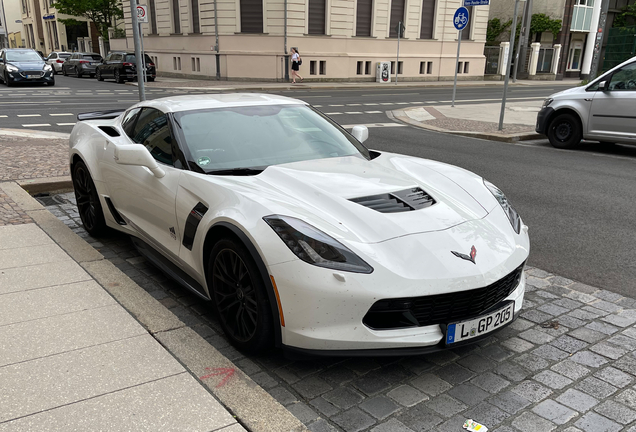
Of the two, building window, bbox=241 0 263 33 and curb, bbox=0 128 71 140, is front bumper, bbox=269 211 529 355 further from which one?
building window, bbox=241 0 263 33

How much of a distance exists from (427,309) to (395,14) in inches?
1339

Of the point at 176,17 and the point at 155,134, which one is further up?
the point at 176,17

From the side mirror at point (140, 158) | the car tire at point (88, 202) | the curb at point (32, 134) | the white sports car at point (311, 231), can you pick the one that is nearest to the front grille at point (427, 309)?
the white sports car at point (311, 231)

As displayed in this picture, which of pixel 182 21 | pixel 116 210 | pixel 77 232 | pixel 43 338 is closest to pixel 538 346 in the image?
pixel 43 338

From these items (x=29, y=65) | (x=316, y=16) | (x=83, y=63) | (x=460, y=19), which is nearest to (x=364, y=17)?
(x=316, y=16)

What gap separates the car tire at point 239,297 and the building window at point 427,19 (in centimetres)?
3488

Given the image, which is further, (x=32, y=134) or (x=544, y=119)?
(x=32, y=134)

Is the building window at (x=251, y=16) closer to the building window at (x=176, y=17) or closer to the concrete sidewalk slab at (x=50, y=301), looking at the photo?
the building window at (x=176, y=17)

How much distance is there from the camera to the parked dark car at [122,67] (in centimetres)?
2897

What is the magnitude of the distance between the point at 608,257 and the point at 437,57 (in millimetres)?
33390

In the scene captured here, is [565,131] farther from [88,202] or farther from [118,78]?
[118,78]

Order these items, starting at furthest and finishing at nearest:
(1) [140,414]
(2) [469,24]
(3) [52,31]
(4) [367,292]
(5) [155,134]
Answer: (3) [52,31] < (2) [469,24] < (5) [155,134] < (4) [367,292] < (1) [140,414]

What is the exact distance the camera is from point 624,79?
988 cm

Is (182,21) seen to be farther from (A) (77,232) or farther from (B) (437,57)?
(A) (77,232)
